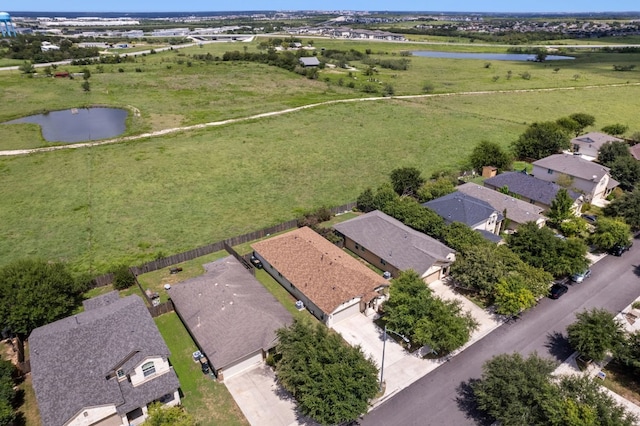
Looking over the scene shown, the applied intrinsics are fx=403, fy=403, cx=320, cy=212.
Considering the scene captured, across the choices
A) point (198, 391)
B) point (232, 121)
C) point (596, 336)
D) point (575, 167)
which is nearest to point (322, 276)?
point (198, 391)

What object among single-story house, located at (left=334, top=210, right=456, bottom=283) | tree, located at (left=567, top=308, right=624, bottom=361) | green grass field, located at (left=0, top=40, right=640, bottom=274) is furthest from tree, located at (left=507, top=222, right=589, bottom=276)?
green grass field, located at (left=0, top=40, right=640, bottom=274)

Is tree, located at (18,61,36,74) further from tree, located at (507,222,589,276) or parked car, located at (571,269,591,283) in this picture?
parked car, located at (571,269,591,283)

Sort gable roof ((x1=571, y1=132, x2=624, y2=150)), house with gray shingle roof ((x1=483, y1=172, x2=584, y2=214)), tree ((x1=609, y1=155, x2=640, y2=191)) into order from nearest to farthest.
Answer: house with gray shingle roof ((x1=483, y1=172, x2=584, y2=214)) → tree ((x1=609, y1=155, x2=640, y2=191)) → gable roof ((x1=571, y1=132, x2=624, y2=150))

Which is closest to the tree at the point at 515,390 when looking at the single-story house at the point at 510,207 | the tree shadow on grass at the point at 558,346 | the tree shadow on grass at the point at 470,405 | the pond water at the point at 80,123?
the tree shadow on grass at the point at 470,405

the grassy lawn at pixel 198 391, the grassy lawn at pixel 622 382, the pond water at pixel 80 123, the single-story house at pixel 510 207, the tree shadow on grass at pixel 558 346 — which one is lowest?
the pond water at pixel 80 123

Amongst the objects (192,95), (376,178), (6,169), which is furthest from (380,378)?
(192,95)

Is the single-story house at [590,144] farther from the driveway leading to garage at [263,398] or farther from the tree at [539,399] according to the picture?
the driveway leading to garage at [263,398]

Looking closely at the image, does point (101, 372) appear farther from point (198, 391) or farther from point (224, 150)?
point (224, 150)
